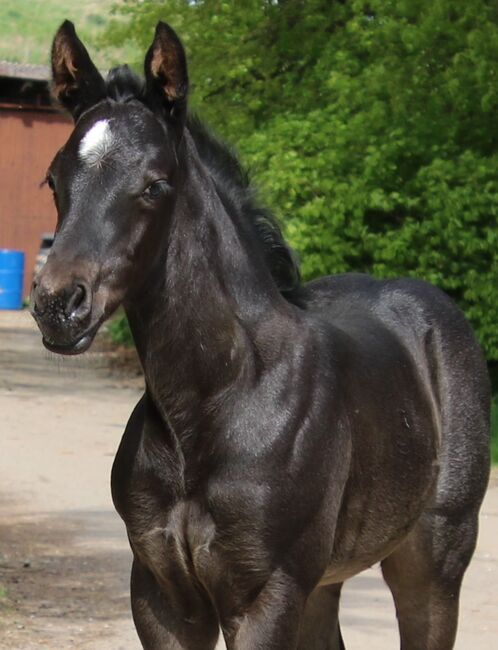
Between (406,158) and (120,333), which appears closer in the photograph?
(406,158)

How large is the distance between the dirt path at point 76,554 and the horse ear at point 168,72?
0.83 meters

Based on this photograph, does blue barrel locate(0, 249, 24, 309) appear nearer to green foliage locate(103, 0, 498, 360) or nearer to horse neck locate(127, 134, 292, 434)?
green foliage locate(103, 0, 498, 360)

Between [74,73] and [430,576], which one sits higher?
[74,73]

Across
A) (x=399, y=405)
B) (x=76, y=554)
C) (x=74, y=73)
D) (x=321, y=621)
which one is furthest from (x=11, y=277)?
(x=74, y=73)

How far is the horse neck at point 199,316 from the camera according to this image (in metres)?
4.20

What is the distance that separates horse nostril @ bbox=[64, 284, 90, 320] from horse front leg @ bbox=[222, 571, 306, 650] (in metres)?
0.97

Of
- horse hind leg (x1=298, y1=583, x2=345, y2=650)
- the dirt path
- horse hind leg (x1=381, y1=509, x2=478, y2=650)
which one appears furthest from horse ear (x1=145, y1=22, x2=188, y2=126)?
horse hind leg (x1=298, y1=583, x2=345, y2=650)

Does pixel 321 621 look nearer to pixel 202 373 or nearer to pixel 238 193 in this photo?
pixel 202 373

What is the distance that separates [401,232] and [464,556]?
29.0ft

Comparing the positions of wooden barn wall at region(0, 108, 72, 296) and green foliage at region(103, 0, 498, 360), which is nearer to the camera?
green foliage at region(103, 0, 498, 360)

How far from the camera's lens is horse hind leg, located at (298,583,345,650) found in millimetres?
5422

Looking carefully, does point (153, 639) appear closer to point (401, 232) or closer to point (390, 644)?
point (390, 644)

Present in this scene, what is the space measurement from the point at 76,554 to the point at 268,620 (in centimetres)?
452

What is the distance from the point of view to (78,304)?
374 cm
